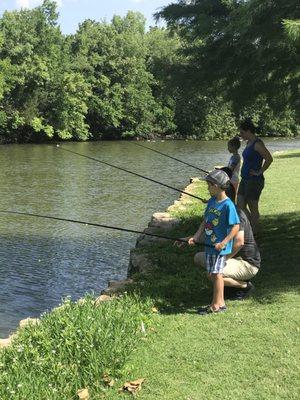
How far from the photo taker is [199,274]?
6.84m

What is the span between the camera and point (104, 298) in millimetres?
6156

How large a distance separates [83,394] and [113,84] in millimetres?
54399

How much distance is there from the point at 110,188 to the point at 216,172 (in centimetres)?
Result: 1440

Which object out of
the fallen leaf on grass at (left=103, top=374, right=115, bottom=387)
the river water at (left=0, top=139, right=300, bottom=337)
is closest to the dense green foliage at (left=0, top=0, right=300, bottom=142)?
the river water at (left=0, top=139, right=300, bottom=337)

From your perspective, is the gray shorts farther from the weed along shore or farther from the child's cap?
the child's cap

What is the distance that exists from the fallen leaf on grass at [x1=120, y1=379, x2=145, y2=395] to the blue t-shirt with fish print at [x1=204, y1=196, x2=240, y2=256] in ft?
5.43

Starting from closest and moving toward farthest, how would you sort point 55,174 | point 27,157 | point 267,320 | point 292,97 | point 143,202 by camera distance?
point 267,320
point 292,97
point 143,202
point 55,174
point 27,157

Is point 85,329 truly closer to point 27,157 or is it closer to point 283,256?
point 283,256

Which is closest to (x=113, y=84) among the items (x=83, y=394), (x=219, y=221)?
(x=219, y=221)

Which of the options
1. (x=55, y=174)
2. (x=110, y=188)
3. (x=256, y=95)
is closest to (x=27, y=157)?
(x=55, y=174)

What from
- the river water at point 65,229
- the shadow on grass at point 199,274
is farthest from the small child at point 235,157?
the river water at point 65,229

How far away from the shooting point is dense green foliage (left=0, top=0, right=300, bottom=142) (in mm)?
7055

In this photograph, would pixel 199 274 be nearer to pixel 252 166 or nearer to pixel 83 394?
pixel 252 166

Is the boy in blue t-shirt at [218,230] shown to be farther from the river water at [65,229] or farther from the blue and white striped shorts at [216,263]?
the river water at [65,229]
